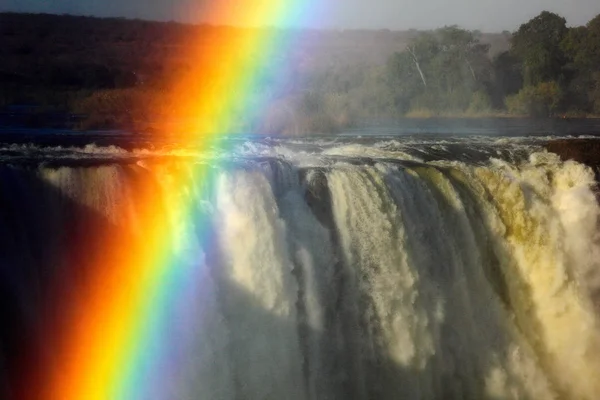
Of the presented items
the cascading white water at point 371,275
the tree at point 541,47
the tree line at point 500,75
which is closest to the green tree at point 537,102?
the tree line at point 500,75

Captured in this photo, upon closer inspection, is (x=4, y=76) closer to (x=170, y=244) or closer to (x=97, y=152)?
(x=97, y=152)

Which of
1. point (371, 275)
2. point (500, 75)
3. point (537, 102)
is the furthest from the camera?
point (500, 75)

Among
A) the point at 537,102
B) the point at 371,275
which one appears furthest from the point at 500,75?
the point at 371,275

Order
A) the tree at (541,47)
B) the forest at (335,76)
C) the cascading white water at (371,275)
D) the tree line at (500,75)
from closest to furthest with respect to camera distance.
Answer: the cascading white water at (371,275)
the forest at (335,76)
the tree line at (500,75)
the tree at (541,47)

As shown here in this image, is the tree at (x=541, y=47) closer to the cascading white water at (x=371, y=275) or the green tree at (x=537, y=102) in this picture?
the green tree at (x=537, y=102)

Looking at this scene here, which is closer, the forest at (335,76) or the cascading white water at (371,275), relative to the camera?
the cascading white water at (371,275)

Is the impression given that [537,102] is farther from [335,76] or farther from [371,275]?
[371,275]
